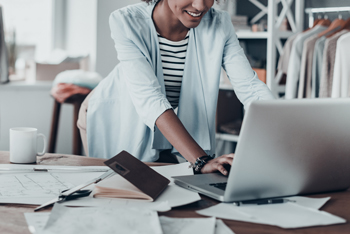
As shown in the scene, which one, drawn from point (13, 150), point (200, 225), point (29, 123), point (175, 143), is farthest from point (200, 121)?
point (29, 123)

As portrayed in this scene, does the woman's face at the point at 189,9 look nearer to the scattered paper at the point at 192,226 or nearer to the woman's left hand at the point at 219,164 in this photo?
the woman's left hand at the point at 219,164

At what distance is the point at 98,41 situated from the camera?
11.1 ft

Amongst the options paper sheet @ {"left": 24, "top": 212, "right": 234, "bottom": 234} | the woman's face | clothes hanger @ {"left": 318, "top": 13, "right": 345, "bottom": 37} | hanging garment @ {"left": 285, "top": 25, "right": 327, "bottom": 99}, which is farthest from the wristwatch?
clothes hanger @ {"left": 318, "top": 13, "right": 345, "bottom": 37}

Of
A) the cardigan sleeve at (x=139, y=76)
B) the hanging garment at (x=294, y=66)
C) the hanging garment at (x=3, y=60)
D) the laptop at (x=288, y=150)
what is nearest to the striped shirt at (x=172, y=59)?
the cardigan sleeve at (x=139, y=76)

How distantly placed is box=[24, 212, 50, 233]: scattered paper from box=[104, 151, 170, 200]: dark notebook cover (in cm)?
18

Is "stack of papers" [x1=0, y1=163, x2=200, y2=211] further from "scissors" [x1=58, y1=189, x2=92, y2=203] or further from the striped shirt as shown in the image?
the striped shirt

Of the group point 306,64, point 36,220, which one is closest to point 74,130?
point 306,64

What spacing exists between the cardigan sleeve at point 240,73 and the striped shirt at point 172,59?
0.56 feet

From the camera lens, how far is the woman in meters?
1.57

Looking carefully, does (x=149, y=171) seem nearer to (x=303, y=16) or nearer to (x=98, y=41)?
(x=98, y=41)

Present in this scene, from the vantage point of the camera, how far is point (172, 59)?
1708 millimetres

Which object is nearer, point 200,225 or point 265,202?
point 200,225

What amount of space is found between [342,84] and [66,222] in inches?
89.9

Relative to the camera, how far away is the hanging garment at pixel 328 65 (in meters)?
2.78
